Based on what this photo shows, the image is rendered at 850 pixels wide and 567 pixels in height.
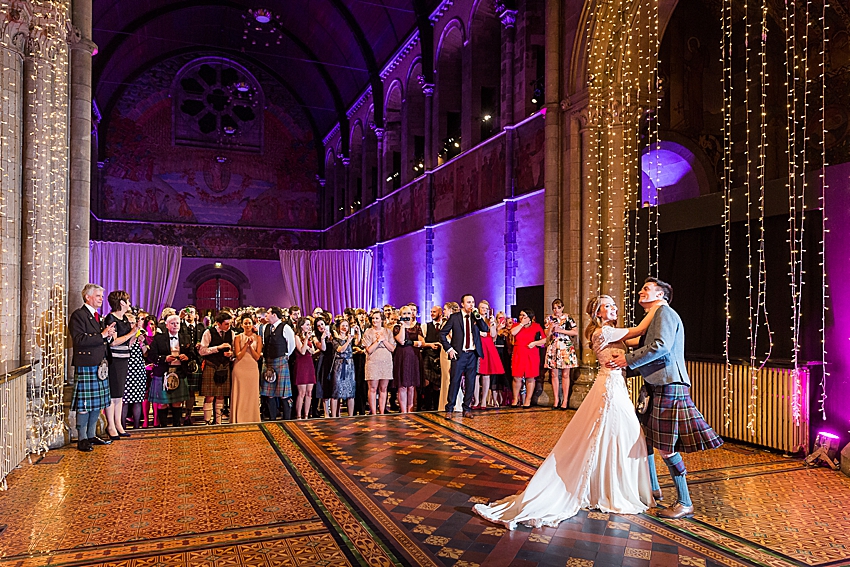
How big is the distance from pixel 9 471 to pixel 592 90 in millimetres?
7956

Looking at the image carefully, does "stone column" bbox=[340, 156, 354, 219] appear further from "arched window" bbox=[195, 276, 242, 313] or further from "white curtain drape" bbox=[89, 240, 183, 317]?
"white curtain drape" bbox=[89, 240, 183, 317]

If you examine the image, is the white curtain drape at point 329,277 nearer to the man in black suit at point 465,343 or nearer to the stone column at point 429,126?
the stone column at point 429,126

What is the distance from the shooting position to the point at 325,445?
243 inches

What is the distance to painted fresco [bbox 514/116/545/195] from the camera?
10.4 metres

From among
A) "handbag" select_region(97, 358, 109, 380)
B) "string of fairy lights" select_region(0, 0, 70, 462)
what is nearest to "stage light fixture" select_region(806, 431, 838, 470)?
"handbag" select_region(97, 358, 109, 380)

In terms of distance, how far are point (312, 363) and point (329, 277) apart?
429 inches

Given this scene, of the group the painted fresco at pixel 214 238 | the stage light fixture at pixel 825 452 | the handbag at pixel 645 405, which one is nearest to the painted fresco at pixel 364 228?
the painted fresco at pixel 214 238

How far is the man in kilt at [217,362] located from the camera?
755 cm

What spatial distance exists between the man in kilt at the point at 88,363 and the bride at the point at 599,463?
390 cm

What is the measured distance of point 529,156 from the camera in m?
10.8

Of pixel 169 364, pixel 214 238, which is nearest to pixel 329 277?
pixel 214 238

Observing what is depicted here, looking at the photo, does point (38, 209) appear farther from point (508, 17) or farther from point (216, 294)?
point (216, 294)

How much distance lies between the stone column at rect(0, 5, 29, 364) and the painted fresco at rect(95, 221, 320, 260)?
1692 centimetres

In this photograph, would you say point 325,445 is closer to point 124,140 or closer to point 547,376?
point 547,376
